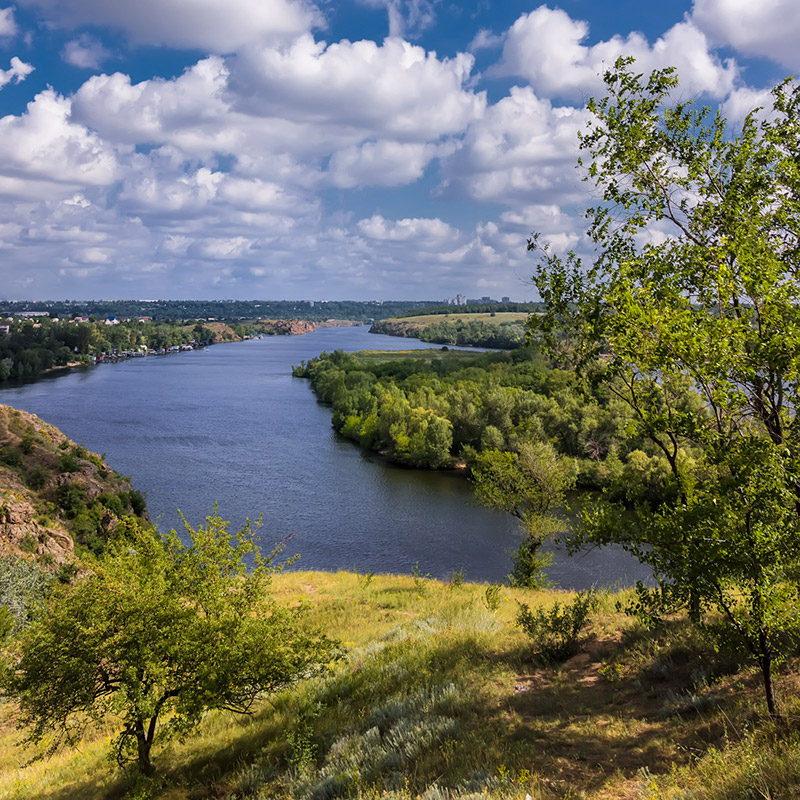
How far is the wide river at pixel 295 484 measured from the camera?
3481 centimetres

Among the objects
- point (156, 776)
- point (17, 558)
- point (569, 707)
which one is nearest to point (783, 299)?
point (569, 707)

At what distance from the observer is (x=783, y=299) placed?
6.34 metres

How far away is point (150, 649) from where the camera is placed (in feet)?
27.9

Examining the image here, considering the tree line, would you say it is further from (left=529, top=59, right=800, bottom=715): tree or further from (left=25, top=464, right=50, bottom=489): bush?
(left=529, top=59, right=800, bottom=715): tree

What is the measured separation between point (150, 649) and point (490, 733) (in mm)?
4954

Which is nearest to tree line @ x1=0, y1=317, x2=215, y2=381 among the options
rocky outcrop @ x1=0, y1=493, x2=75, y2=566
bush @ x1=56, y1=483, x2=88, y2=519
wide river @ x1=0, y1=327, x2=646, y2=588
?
wide river @ x1=0, y1=327, x2=646, y2=588

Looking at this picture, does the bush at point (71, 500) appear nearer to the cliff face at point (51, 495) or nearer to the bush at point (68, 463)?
the cliff face at point (51, 495)

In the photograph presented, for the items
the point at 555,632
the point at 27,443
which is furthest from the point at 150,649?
the point at 27,443

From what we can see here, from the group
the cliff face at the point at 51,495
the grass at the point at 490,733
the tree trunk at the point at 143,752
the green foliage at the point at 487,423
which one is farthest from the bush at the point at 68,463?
the tree trunk at the point at 143,752

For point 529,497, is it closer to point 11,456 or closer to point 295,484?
point 295,484

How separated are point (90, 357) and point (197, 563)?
16501cm

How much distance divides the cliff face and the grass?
61.1 ft

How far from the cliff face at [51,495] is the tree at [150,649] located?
21.8m

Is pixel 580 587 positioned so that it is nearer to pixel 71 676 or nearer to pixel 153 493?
pixel 71 676
